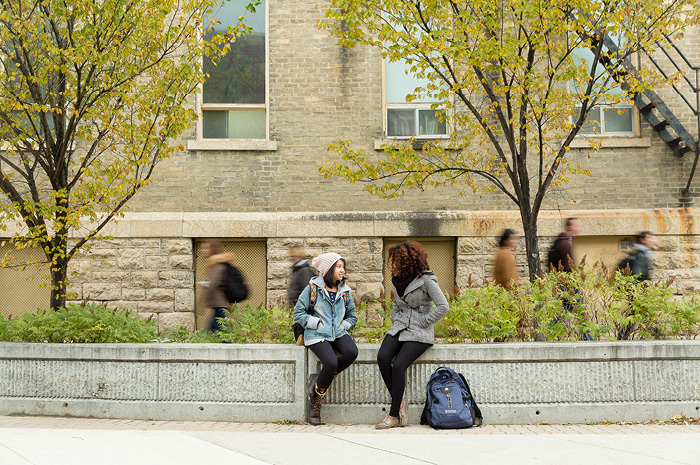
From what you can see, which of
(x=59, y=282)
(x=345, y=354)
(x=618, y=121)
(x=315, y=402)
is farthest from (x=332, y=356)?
(x=618, y=121)

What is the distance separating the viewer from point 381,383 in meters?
6.43

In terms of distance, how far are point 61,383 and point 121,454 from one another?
213 centimetres

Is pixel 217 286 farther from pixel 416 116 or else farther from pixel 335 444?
pixel 416 116

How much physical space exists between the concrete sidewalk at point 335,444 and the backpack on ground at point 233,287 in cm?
259

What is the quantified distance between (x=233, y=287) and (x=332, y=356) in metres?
2.98

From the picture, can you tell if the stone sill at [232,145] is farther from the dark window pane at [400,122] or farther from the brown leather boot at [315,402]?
A: the brown leather boot at [315,402]

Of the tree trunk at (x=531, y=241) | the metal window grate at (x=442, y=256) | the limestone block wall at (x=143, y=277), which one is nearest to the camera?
the tree trunk at (x=531, y=241)

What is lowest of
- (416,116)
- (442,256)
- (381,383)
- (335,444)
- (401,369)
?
(335,444)

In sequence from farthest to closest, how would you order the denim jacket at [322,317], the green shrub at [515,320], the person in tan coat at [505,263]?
the person in tan coat at [505,263] < the green shrub at [515,320] < the denim jacket at [322,317]

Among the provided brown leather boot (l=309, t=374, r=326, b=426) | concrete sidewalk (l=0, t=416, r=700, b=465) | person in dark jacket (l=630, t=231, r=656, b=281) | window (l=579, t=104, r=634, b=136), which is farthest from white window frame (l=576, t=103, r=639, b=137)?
brown leather boot (l=309, t=374, r=326, b=426)

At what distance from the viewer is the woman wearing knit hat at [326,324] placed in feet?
20.4

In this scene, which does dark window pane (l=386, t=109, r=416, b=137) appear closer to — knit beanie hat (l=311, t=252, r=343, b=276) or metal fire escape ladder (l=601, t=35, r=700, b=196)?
metal fire escape ladder (l=601, t=35, r=700, b=196)

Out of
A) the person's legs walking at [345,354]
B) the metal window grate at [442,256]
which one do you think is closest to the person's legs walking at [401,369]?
the person's legs walking at [345,354]

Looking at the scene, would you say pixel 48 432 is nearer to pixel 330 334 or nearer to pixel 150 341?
pixel 150 341
